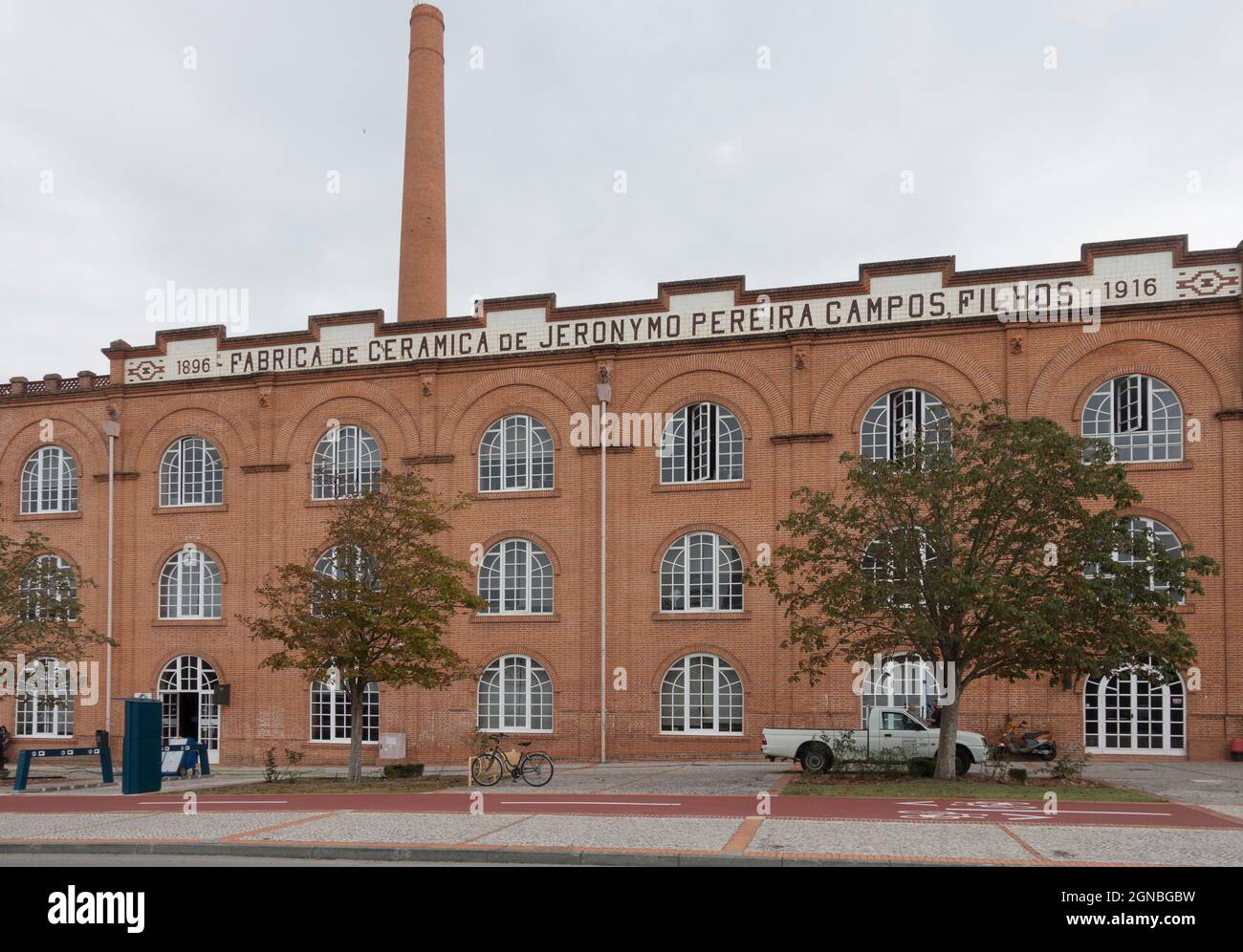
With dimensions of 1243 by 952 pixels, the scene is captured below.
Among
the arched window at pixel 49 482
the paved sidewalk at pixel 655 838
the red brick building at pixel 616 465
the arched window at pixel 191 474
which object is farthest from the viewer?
the arched window at pixel 49 482

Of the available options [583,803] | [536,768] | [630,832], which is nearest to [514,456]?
[536,768]

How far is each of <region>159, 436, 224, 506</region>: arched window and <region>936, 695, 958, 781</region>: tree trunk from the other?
23.1 meters

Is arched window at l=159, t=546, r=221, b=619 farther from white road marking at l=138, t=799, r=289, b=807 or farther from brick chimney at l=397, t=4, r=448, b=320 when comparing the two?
white road marking at l=138, t=799, r=289, b=807

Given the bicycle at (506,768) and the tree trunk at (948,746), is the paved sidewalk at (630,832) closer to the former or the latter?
the bicycle at (506,768)

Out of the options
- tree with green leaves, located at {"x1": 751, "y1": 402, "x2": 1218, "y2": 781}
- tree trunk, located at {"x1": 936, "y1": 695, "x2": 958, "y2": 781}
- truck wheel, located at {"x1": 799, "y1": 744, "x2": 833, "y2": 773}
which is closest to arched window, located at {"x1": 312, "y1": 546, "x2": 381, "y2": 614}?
tree with green leaves, located at {"x1": 751, "y1": 402, "x2": 1218, "y2": 781}

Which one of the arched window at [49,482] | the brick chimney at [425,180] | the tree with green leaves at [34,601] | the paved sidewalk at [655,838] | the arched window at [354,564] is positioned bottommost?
the paved sidewalk at [655,838]

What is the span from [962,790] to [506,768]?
29.9 ft

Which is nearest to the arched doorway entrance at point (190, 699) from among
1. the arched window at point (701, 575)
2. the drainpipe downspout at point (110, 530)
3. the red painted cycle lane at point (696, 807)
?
the drainpipe downspout at point (110, 530)

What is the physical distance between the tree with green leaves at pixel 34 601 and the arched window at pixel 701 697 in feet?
51.5

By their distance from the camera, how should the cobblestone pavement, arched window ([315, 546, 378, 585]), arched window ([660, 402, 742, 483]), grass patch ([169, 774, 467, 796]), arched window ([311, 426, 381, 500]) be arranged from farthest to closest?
arched window ([311, 426, 381, 500]) → arched window ([660, 402, 742, 483]) → arched window ([315, 546, 378, 585]) → grass patch ([169, 774, 467, 796]) → the cobblestone pavement

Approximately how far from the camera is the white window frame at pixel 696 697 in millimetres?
30531

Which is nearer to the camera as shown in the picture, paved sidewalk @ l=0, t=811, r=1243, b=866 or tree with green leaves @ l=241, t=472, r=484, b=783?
paved sidewalk @ l=0, t=811, r=1243, b=866

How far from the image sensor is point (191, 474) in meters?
36.5

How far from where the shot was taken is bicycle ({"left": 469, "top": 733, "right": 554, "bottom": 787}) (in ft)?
77.7
